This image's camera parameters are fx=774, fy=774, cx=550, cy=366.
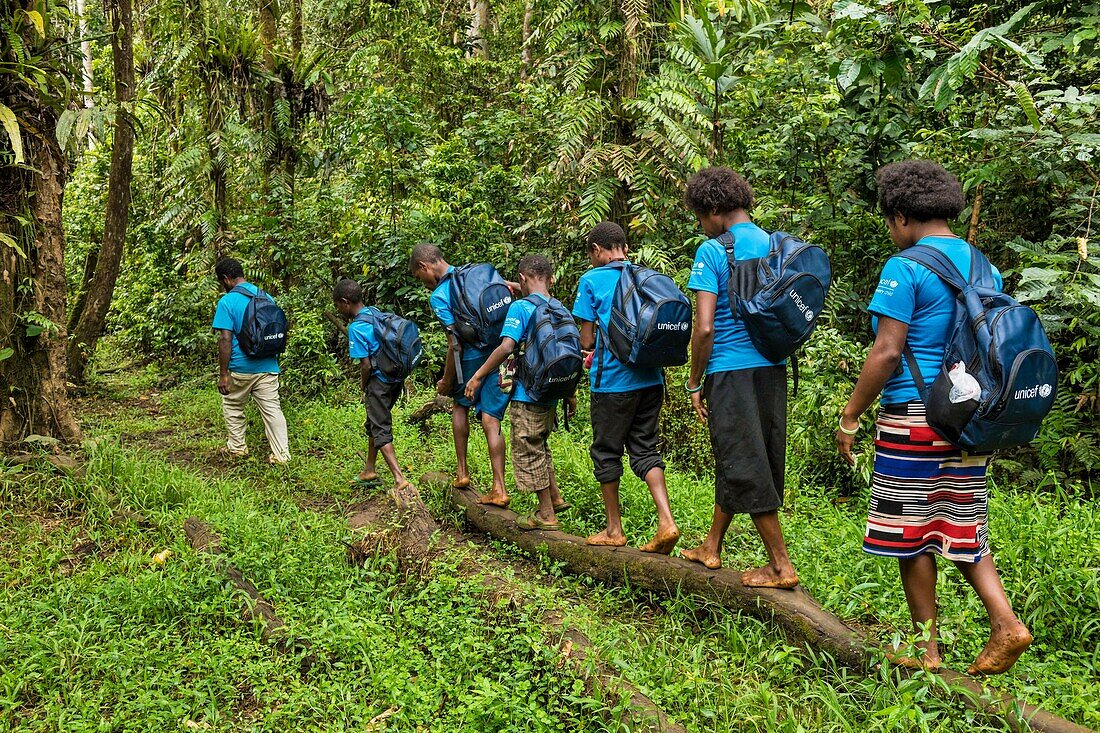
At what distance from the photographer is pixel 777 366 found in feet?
12.9

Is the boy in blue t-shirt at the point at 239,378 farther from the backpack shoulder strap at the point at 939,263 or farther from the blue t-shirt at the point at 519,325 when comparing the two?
the backpack shoulder strap at the point at 939,263

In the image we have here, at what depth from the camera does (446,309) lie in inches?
227

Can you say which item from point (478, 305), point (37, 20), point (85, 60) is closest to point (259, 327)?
point (478, 305)

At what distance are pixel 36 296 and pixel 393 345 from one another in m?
2.73

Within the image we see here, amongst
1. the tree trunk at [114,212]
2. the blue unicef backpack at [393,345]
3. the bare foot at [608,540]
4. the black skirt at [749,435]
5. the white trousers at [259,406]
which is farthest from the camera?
the tree trunk at [114,212]

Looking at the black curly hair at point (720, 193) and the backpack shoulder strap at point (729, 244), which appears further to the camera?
the black curly hair at point (720, 193)

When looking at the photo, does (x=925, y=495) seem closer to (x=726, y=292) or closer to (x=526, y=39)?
(x=726, y=292)

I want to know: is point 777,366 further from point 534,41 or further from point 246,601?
point 534,41

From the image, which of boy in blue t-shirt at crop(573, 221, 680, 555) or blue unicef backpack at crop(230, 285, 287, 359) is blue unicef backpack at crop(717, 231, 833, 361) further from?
blue unicef backpack at crop(230, 285, 287, 359)

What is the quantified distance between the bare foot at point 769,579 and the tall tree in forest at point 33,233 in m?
5.33

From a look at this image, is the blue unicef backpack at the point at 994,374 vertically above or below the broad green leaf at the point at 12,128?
below

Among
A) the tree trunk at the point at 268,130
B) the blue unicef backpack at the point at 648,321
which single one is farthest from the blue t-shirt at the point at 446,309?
the tree trunk at the point at 268,130

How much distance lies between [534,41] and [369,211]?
316 centimetres

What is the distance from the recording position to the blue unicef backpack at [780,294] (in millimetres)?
3715
